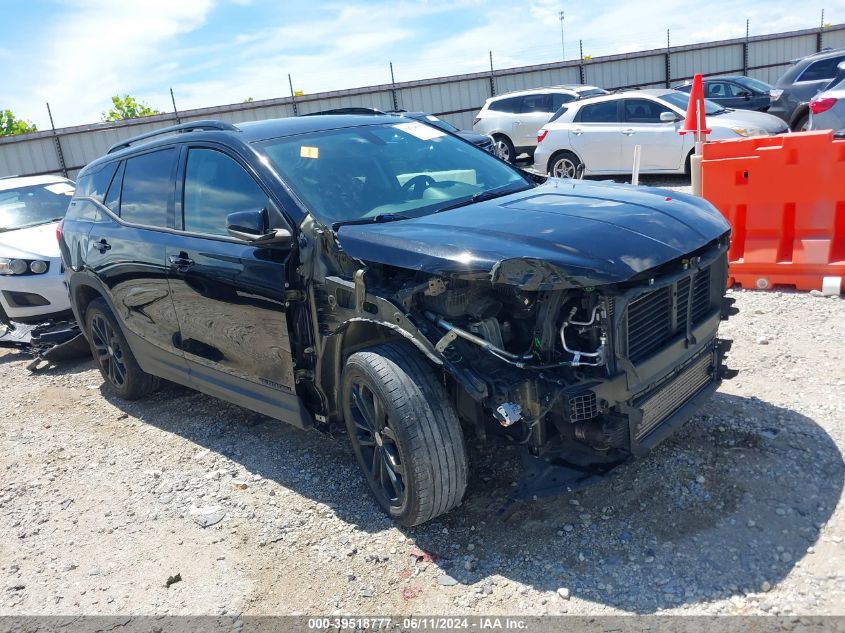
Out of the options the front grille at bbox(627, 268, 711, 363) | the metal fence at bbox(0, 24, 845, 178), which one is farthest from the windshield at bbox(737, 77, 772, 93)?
the front grille at bbox(627, 268, 711, 363)

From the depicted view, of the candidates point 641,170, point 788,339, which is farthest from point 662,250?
point 641,170

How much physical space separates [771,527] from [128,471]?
367cm

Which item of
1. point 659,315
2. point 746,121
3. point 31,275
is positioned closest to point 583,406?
point 659,315

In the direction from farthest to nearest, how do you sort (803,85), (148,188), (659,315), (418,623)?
(803,85)
(148,188)
(659,315)
(418,623)

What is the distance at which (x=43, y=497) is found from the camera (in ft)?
14.1

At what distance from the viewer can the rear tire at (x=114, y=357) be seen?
538 cm

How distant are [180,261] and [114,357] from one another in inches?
71.9

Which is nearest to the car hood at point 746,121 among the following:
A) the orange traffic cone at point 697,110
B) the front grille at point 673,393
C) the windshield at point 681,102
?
the windshield at point 681,102

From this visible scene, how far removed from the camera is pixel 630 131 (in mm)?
12086

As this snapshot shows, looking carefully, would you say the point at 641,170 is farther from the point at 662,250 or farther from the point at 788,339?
the point at 662,250

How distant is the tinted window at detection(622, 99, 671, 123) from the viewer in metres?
11.8

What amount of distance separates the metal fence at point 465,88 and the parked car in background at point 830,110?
12283mm

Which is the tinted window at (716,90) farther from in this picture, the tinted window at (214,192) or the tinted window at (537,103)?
the tinted window at (214,192)

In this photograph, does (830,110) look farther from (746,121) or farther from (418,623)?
(418,623)
